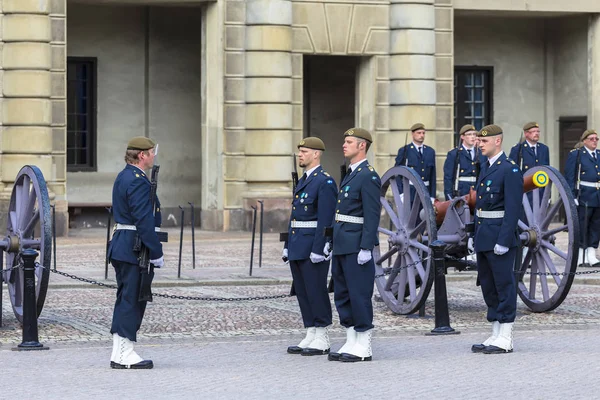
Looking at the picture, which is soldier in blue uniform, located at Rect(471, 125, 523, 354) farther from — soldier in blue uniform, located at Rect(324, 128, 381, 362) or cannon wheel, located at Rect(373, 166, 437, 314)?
cannon wheel, located at Rect(373, 166, 437, 314)

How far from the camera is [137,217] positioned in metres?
11.1

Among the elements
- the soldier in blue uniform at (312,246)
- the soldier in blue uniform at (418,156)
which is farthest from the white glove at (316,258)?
the soldier in blue uniform at (418,156)

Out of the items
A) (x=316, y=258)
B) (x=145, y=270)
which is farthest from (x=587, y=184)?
(x=145, y=270)

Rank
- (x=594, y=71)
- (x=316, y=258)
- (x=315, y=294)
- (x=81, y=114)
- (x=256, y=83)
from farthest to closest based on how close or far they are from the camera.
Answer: (x=594, y=71)
(x=81, y=114)
(x=256, y=83)
(x=315, y=294)
(x=316, y=258)

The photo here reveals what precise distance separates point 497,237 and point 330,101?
1665 cm

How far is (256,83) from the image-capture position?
2562 cm

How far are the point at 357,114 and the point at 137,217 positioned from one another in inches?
632

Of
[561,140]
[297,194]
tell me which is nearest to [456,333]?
[297,194]

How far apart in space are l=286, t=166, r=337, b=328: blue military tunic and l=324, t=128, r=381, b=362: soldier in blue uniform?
143mm

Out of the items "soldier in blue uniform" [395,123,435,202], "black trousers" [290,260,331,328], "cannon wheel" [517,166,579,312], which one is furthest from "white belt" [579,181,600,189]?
"black trousers" [290,260,331,328]

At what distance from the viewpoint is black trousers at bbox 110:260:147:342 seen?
1112 cm

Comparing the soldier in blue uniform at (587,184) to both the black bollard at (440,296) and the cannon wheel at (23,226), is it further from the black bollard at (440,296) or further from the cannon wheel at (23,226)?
the cannon wheel at (23,226)

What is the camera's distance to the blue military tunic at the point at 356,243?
1159 cm

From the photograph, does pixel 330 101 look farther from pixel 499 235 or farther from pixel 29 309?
pixel 29 309
